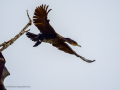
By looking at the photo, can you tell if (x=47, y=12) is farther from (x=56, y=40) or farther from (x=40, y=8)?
(x=56, y=40)

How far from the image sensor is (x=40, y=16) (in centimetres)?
590

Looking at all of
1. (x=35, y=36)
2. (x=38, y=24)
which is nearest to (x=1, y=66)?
(x=35, y=36)

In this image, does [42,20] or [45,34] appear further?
[45,34]

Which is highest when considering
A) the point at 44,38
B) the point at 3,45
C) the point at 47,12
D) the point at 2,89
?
the point at 47,12

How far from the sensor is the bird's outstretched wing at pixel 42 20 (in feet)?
18.8

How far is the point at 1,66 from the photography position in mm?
6656

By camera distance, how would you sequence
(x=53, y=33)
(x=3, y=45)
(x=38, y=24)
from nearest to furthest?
(x=3, y=45), (x=38, y=24), (x=53, y=33)

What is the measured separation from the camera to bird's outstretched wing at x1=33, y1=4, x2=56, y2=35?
18.8 feet

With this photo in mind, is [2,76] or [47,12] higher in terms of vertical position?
[47,12]

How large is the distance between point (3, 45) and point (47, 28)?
195 centimetres

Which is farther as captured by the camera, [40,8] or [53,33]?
[53,33]

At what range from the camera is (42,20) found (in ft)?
19.9

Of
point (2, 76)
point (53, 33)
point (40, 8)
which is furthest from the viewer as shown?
point (2, 76)

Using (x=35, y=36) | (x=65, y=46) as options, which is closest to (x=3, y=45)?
(x=35, y=36)
